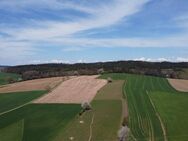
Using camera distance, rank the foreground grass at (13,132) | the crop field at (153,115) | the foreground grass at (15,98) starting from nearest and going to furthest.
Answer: the crop field at (153,115) < the foreground grass at (13,132) < the foreground grass at (15,98)

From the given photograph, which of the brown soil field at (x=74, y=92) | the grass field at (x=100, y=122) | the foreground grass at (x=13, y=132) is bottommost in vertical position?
the foreground grass at (x=13, y=132)

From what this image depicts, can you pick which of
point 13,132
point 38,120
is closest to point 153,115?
point 38,120

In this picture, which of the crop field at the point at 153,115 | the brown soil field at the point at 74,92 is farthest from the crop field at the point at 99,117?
the brown soil field at the point at 74,92

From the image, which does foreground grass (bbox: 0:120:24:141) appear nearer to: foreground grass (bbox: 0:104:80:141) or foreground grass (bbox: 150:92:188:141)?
foreground grass (bbox: 0:104:80:141)

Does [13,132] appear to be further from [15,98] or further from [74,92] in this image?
[74,92]

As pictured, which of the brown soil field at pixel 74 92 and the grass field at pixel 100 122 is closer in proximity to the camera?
the grass field at pixel 100 122

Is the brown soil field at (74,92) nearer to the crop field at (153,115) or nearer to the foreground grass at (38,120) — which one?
the foreground grass at (38,120)

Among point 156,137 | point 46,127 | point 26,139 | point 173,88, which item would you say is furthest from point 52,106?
point 173,88
